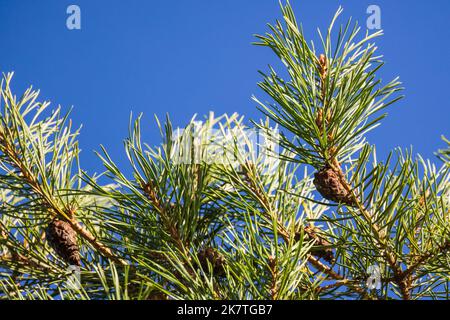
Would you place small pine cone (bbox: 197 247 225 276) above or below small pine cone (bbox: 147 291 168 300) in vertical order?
above

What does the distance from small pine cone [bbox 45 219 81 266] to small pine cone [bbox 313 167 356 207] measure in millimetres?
328

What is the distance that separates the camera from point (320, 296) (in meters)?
0.87

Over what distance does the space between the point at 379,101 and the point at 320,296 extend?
0.27 m

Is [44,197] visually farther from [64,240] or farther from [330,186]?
[330,186]

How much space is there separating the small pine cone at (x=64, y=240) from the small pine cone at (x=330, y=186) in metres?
0.33

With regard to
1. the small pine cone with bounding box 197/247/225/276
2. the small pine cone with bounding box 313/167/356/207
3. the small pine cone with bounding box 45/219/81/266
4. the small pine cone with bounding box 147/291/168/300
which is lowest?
the small pine cone with bounding box 147/291/168/300

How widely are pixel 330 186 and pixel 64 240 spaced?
353mm

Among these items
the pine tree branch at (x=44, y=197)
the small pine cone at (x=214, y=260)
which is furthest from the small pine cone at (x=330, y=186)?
the pine tree branch at (x=44, y=197)

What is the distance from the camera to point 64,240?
2.91 ft

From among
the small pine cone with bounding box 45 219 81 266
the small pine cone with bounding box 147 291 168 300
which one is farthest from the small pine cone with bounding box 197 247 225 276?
the small pine cone with bounding box 45 219 81 266

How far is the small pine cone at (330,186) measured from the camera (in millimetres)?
843

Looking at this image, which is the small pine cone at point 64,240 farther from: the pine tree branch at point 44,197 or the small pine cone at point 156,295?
the small pine cone at point 156,295

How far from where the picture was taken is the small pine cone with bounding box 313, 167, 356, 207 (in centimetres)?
84

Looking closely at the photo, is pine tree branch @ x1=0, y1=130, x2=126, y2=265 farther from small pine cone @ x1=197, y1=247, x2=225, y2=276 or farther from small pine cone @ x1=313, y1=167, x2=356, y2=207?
small pine cone @ x1=313, y1=167, x2=356, y2=207
